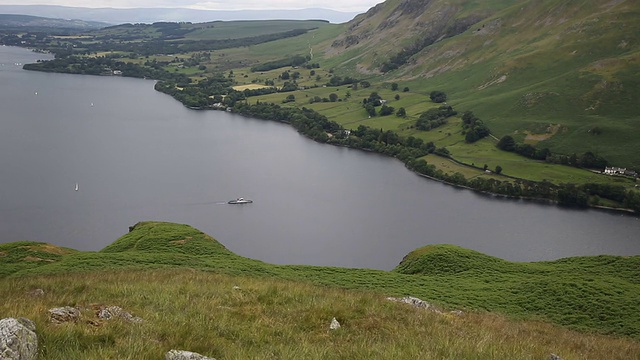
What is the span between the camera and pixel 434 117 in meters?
146

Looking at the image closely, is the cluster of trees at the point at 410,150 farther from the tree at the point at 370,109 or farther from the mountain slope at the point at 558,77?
the mountain slope at the point at 558,77

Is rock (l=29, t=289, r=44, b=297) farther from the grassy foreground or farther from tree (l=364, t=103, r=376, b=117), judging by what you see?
tree (l=364, t=103, r=376, b=117)

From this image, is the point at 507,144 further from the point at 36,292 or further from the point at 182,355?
the point at 182,355

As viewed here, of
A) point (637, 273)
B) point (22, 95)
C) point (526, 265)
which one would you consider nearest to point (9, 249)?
point (526, 265)

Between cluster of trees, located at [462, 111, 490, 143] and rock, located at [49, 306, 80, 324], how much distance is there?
12674 centimetres

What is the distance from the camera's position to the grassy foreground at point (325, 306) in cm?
902

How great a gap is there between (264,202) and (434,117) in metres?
72.6

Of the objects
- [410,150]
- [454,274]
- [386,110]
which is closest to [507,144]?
[410,150]

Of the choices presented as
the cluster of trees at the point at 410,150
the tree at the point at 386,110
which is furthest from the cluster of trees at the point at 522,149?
the tree at the point at 386,110

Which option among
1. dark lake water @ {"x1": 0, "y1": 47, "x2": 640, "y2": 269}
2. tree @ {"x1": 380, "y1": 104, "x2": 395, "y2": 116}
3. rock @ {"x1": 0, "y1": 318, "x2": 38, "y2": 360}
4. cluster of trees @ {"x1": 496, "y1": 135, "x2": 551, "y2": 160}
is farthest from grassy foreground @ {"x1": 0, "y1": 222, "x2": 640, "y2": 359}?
tree @ {"x1": 380, "y1": 104, "x2": 395, "y2": 116}

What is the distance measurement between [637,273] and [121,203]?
81.3m

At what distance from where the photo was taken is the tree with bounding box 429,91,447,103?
165812mm

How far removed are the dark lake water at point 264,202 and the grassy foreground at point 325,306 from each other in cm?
3997

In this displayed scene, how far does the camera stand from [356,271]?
30.4m
